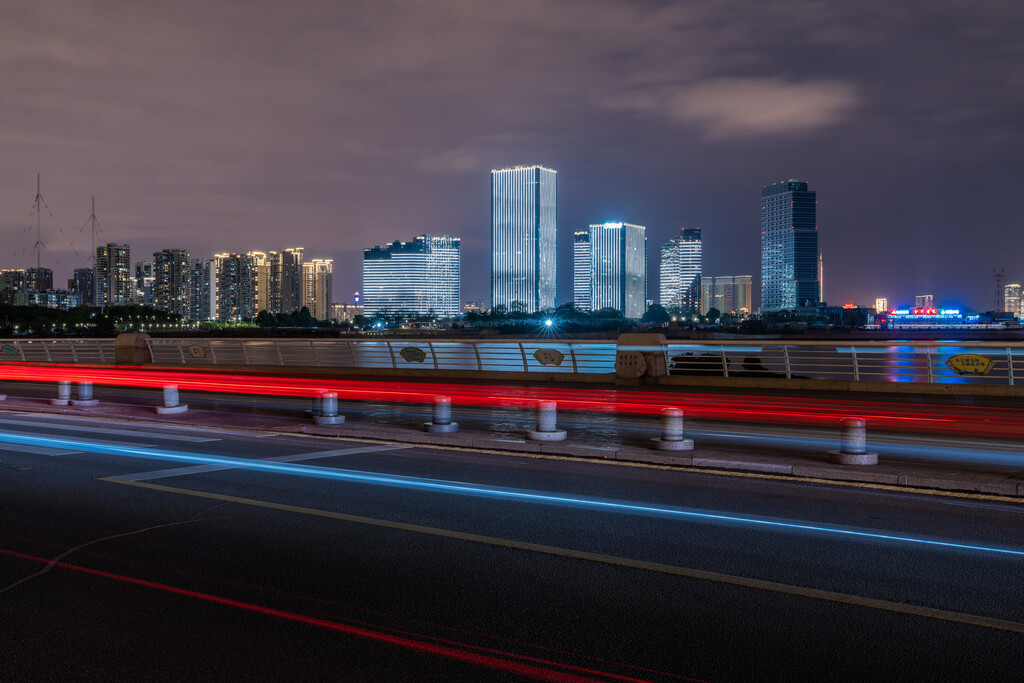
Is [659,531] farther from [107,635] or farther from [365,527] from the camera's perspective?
[107,635]

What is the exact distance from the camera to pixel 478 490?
914cm

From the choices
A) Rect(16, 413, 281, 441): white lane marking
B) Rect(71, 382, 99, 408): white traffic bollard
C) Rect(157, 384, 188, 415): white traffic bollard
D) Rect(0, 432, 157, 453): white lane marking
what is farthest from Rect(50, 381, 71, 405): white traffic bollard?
Rect(0, 432, 157, 453): white lane marking

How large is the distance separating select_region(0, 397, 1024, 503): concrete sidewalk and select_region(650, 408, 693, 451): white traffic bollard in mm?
249

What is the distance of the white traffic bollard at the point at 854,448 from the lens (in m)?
10.3

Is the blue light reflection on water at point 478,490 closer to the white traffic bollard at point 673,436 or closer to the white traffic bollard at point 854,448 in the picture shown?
the white traffic bollard at point 854,448

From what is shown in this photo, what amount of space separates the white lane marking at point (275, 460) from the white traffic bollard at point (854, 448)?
259 inches

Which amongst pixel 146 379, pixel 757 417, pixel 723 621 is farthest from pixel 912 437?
pixel 146 379

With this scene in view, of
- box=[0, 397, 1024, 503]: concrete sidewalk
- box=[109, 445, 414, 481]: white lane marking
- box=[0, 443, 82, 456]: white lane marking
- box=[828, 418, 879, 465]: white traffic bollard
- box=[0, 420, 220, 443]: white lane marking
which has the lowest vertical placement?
box=[0, 420, 220, 443]: white lane marking

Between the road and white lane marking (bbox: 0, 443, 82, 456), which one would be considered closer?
the road

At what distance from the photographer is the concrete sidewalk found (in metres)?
9.37

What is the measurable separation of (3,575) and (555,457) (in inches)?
292

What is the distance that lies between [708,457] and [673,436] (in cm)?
100

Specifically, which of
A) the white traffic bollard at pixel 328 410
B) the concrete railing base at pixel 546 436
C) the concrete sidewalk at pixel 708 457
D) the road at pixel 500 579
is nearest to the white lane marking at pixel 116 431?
the concrete sidewalk at pixel 708 457

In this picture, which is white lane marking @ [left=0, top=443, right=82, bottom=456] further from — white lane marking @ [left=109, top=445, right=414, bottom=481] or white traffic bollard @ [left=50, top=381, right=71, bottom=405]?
white traffic bollard @ [left=50, top=381, right=71, bottom=405]
